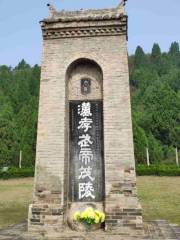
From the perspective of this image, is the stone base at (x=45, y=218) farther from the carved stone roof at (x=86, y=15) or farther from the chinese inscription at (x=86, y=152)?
the carved stone roof at (x=86, y=15)

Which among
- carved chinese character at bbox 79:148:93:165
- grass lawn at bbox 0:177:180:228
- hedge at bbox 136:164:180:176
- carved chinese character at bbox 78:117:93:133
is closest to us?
carved chinese character at bbox 79:148:93:165

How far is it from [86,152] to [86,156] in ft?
0.33

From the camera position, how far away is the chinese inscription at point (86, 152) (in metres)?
7.85

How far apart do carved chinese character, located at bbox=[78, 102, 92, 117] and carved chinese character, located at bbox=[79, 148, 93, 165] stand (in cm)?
90

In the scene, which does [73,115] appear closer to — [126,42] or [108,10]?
[126,42]

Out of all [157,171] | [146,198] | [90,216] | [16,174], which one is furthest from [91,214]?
[16,174]

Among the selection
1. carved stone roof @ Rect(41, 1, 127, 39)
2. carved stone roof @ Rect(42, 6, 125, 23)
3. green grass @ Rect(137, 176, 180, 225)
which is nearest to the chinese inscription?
carved stone roof @ Rect(41, 1, 127, 39)

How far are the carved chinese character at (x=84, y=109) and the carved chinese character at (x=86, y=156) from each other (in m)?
0.90

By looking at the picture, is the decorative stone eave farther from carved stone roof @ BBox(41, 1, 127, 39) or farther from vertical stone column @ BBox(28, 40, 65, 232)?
vertical stone column @ BBox(28, 40, 65, 232)

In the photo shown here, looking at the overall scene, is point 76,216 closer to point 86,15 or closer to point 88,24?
point 88,24

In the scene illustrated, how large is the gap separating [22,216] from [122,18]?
7.27 meters

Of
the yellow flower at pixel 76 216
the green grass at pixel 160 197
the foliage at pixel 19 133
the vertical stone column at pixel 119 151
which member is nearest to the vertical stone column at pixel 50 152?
the yellow flower at pixel 76 216

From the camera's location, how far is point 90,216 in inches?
288

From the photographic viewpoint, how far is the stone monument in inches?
296
